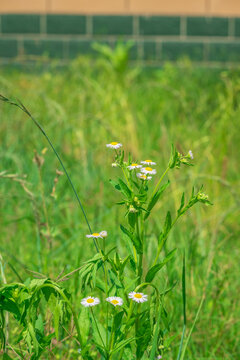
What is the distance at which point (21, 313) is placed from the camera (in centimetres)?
79

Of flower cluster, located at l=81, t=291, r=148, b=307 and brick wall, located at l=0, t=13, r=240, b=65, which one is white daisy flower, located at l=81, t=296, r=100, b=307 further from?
brick wall, located at l=0, t=13, r=240, b=65

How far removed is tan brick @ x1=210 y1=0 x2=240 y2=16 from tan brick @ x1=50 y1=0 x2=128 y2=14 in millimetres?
765

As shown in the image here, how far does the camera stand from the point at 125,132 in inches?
97.3

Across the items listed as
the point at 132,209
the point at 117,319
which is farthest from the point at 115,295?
the point at 132,209

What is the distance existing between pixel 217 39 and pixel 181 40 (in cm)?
31

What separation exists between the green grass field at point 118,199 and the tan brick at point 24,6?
1.32 meters

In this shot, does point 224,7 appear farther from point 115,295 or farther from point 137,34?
point 115,295

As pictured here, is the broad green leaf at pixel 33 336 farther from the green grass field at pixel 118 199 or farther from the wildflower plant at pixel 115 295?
the green grass field at pixel 118 199

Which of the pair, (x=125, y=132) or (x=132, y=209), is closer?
(x=132, y=209)

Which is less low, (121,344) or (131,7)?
(131,7)

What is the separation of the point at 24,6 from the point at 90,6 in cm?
57

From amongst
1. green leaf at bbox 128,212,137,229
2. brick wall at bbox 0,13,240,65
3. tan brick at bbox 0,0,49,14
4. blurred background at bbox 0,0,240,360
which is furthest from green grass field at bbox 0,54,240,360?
tan brick at bbox 0,0,49,14

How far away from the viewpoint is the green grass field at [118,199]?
128 cm

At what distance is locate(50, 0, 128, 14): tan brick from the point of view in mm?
4758
